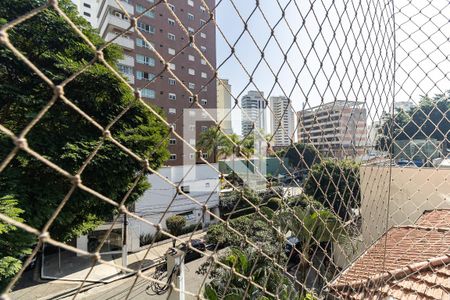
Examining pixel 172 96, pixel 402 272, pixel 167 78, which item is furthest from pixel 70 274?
pixel 167 78

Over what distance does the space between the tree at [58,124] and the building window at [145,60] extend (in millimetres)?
5794

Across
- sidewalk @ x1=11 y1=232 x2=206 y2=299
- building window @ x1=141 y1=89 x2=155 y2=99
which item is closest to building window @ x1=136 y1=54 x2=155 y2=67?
building window @ x1=141 y1=89 x2=155 y2=99

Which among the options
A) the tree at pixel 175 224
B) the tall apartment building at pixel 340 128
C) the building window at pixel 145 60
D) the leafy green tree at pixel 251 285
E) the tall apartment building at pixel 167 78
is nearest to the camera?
the tall apartment building at pixel 340 128

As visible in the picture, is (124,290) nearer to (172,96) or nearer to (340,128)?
(340,128)

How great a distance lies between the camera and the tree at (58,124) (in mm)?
2506

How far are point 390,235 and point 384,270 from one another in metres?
0.66

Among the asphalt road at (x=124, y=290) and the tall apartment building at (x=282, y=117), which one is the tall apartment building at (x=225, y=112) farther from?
the asphalt road at (x=124, y=290)

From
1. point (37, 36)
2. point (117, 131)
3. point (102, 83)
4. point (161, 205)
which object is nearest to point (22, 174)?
point (117, 131)

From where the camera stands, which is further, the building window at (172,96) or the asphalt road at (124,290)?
the building window at (172,96)

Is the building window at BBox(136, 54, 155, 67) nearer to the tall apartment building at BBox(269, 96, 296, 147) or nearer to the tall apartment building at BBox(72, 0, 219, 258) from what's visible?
the tall apartment building at BBox(72, 0, 219, 258)

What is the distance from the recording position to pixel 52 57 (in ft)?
9.45

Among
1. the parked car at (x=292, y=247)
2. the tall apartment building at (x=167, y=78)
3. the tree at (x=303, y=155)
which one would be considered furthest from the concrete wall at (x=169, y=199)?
the tree at (x=303, y=155)

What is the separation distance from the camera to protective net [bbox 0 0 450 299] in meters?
0.61

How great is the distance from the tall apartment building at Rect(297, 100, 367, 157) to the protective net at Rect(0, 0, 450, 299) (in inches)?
0.4
